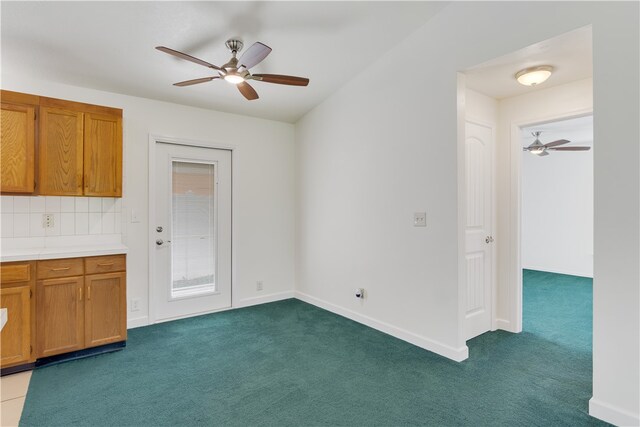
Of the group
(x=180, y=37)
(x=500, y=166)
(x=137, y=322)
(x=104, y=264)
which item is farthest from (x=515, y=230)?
(x=137, y=322)

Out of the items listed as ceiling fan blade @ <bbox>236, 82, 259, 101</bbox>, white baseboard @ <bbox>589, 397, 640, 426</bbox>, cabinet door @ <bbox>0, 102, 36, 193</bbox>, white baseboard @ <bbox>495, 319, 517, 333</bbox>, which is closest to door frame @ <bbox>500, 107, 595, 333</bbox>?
white baseboard @ <bbox>495, 319, 517, 333</bbox>

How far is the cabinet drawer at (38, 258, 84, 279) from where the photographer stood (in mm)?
2711

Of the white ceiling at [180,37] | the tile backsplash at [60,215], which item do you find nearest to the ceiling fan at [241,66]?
the white ceiling at [180,37]

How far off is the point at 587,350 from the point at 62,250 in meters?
4.82

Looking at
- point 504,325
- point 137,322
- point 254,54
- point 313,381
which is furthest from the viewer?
point 137,322

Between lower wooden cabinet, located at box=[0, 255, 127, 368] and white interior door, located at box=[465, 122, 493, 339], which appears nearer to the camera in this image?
lower wooden cabinet, located at box=[0, 255, 127, 368]

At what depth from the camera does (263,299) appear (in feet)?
15.1

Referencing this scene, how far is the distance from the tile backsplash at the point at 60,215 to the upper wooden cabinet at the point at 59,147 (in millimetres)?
353

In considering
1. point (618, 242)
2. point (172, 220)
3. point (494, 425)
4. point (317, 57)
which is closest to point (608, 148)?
point (618, 242)

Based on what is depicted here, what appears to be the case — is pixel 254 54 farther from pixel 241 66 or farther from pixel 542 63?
pixel 542 63

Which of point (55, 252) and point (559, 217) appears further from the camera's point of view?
point (559, 217)

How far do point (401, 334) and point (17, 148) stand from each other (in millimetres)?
3900

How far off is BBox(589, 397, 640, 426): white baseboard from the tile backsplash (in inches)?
170

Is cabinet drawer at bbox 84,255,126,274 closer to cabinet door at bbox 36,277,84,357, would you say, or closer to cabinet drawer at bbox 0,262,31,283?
cabinet door at bbox 36,277,84,357
